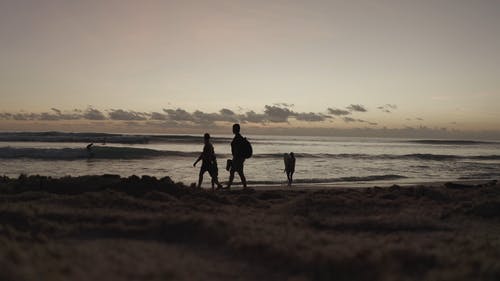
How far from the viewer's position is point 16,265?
4180mm

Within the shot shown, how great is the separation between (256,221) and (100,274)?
3.60 metres

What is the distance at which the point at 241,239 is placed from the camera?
218 inches

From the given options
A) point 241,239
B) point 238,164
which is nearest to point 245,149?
point 238,164

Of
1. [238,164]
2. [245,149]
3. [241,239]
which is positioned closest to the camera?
[241,239]

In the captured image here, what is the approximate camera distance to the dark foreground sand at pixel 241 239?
4.41 m

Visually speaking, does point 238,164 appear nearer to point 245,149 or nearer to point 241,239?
point 245,149

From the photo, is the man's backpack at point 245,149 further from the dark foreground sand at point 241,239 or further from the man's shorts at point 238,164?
the dark foreground sand at point 241,239

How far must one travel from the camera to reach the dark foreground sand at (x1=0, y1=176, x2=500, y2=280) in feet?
14.5

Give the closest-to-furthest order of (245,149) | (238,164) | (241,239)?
(241,239)
(245,149)
(238,164)

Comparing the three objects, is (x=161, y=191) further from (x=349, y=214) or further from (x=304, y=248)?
(x=304, y=248)

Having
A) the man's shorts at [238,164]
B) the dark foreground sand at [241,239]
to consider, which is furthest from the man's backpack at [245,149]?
the dark foreground sand at [241,239]

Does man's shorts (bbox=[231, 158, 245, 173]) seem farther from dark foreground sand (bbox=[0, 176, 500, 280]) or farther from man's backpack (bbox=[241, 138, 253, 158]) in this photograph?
dark foreground sand (bbox=[0, 176, 500, 280])

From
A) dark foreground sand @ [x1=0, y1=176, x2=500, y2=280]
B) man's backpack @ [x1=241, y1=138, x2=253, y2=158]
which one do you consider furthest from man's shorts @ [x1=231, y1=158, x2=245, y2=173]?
dark foreground sand @ [x1=0, y1=176, x2=500, y2=280]

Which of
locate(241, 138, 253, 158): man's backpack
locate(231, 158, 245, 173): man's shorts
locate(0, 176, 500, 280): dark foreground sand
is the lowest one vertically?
locate(0, 176, 500, 280): dark foreground sand
